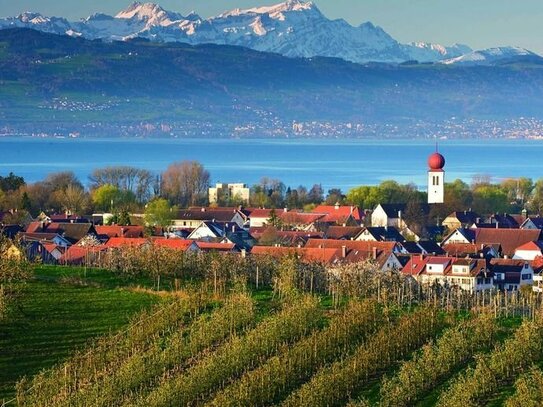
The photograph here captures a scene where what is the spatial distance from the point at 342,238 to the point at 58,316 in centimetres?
3001

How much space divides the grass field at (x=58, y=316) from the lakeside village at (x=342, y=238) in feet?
5.21

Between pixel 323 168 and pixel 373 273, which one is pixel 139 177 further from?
pixel 323 168

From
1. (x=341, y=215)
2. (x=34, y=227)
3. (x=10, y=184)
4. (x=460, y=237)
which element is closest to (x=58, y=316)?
(x=34, y=227)

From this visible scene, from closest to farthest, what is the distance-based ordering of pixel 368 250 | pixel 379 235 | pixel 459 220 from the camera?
pixel 368 250, pixel 379 235, pixel 459 220

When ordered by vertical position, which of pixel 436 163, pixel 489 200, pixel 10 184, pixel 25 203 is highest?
pixel 436 163

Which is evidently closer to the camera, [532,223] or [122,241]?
[122,241]

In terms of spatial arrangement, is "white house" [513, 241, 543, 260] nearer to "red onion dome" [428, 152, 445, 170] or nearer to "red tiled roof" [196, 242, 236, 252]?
"red tiled roof" [196, 242, 236, 252]

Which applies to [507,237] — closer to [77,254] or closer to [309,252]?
[309,252]

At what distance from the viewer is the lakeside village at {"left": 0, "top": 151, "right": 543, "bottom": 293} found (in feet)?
164

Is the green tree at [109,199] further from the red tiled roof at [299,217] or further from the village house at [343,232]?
the village house at [343,232]

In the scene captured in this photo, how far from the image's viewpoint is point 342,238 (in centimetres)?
6344

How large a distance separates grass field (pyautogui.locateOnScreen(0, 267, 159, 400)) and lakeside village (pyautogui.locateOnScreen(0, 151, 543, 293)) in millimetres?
1587

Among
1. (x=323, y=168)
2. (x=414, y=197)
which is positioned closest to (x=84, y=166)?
(x=323, y=168)

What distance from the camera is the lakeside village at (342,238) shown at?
A: 5000 cm
